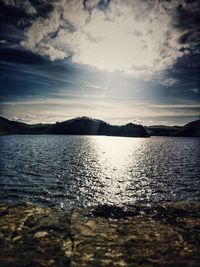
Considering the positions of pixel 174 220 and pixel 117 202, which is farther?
pixel 117 202

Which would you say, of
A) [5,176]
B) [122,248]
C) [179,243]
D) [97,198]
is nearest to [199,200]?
[97,198]

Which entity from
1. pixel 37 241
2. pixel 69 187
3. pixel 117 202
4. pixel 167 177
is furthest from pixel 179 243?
pixel 167 177

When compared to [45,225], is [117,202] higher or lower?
lower

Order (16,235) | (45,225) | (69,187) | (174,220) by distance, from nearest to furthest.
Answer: (16,235)
(45,225)
(174,220)
(69,187)

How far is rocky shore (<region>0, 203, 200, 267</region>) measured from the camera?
41.1 ft

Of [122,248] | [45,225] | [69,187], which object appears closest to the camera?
[122,248]

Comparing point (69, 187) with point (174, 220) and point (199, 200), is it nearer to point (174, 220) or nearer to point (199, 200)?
point (199, 200)

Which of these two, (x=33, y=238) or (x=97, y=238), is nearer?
(x=33, y=238)

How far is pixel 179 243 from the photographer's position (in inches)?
577

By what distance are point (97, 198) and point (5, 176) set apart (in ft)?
88.1

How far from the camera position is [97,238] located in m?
15.1

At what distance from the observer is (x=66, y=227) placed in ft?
56.1

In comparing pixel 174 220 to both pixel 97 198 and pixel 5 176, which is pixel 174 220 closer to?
pixel 97 198

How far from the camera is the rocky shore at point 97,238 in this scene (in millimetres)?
12539
